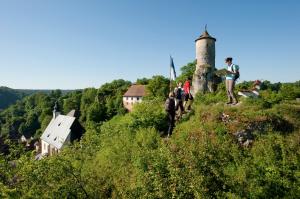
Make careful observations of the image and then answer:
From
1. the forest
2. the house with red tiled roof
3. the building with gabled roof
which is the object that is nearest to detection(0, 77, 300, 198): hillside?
the forest

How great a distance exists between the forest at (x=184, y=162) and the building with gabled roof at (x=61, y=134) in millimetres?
22548

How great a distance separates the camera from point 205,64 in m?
23.9

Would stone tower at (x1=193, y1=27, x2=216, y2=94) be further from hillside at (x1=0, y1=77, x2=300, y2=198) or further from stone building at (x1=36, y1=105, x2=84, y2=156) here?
stone building at (x1=36, y1=105, x2=84, y2=156)

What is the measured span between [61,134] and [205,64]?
87.0 ft

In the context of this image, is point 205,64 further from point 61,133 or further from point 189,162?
point 61,133

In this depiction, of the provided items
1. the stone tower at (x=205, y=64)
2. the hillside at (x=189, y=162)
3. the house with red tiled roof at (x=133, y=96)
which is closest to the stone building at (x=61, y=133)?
the stone tower at (x=205, y=64)

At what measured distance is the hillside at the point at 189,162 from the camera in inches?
364

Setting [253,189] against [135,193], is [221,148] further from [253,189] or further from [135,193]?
[135,193]

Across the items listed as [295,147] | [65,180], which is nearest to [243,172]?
[295,147]

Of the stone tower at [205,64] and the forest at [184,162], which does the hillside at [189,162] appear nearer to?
the forest at [184,162]

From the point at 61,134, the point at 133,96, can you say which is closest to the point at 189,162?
the point at 61,134

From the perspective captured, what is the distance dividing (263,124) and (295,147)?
1.92 m

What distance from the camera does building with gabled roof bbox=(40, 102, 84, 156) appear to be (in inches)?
1580

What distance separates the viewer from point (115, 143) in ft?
52.3
